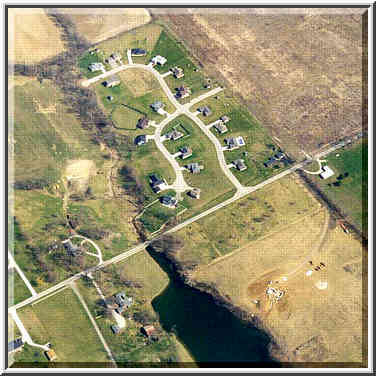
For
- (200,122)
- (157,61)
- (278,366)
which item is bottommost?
(278,366)

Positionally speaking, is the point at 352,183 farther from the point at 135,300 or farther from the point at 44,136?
the point at 44,136

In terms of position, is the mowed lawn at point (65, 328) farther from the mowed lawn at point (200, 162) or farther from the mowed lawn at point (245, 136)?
the mowed lawn at point (245, 136)

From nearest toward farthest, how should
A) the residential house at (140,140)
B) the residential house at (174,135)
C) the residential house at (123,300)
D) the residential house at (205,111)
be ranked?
the residential house at (123,300), the residential house at (140,140), the residential house at (174,135), the residential house at (205,111)

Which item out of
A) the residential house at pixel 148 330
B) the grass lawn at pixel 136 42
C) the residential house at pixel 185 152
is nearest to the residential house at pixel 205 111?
the residential house at pixel 185 152

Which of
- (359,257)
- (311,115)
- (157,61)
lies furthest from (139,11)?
(359,257)

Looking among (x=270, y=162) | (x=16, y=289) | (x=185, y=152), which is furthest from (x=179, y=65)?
(x=16, y=289)

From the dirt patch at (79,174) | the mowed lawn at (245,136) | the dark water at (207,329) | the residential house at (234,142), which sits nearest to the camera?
the dark water at (207,329)

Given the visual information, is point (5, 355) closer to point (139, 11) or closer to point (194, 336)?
point (194, 336)

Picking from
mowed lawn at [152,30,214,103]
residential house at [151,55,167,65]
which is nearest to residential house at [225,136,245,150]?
mowed lawn at [152,30,214,103]
